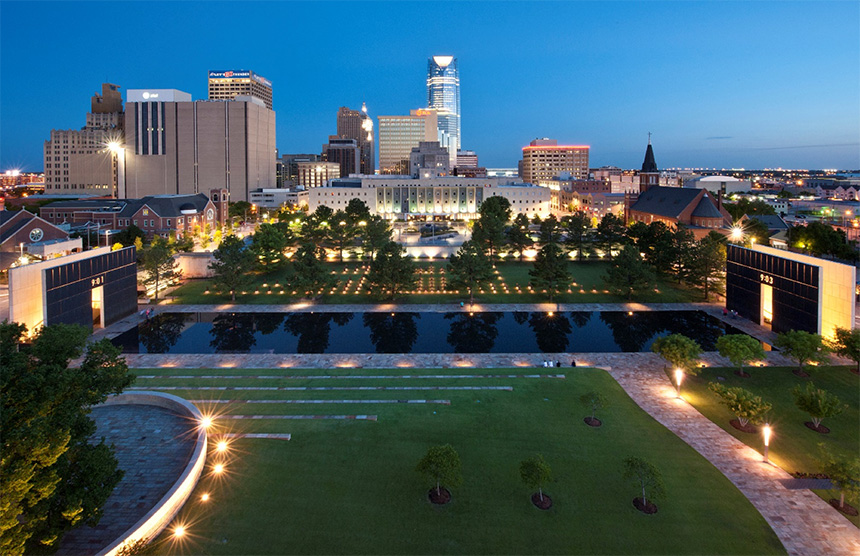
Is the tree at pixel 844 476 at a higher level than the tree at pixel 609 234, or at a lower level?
lower

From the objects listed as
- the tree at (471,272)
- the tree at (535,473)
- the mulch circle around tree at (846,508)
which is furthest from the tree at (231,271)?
the mulch circle around tree at (846,508)

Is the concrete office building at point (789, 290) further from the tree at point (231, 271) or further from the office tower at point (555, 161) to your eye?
the office tower at point (555, 161)

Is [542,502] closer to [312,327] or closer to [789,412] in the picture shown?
[789,412]

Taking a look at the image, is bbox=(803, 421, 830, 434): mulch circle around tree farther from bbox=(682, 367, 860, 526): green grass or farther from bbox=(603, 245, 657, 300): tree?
bbox=(603, 245, 657, 300): tree

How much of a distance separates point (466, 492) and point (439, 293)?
30.4 m

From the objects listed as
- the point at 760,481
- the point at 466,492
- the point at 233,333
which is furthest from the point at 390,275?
the point at 760,481

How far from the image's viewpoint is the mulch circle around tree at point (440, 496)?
51.8 ft

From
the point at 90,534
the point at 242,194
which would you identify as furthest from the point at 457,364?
the point at 242,194

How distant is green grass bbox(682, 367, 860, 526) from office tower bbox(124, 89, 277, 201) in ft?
369

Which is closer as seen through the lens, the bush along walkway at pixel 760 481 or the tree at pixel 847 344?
the bush along walkway at pixel 760 481

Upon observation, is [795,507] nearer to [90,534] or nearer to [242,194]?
[90,534]

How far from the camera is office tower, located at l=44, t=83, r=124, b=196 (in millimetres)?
120812

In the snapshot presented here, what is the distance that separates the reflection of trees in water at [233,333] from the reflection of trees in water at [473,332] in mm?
13755

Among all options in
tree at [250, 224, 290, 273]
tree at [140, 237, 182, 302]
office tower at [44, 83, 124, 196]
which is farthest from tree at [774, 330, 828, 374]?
office tower at [44, 83, 124, 196]
